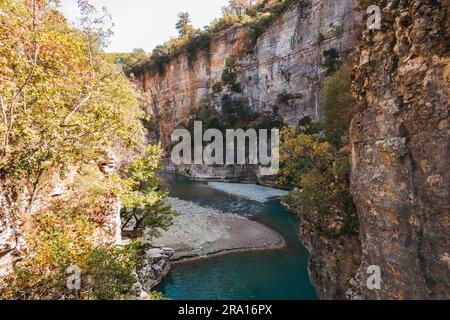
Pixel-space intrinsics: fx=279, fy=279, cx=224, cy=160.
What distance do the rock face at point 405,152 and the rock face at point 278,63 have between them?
95.1ft

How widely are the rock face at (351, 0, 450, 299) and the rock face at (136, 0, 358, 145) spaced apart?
2898 cm

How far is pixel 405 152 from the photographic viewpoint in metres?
7.23

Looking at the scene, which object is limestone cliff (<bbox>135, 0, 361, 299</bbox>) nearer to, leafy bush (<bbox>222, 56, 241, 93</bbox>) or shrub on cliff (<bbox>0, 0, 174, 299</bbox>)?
leafy bush (<bbox>222, 56, 241, 93</bbox>)

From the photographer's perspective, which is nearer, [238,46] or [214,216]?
[214,216]

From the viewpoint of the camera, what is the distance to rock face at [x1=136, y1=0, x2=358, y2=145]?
3606 centimetres

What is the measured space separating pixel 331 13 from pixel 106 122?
124 ft

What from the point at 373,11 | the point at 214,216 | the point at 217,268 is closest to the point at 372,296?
the point at 373,11

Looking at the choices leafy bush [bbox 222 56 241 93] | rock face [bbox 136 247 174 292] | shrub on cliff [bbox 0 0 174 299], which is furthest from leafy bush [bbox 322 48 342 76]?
shrub on cliff [bbox 0 0 174 299]

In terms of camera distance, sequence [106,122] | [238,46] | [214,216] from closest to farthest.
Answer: [106,122]
[214,216]
[238,46]

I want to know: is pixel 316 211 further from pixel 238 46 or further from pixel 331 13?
pixel 238 46

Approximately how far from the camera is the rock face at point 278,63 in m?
36.1

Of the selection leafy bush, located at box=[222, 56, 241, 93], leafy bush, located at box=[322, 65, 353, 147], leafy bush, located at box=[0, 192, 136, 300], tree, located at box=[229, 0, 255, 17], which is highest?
tree, located at box=[229, 0, 255, 17]

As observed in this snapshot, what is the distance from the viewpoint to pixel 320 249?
13.0 metres

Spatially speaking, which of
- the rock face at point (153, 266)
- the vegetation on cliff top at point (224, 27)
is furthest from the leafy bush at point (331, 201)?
the vegetation on cliff top at point (224, 27)
